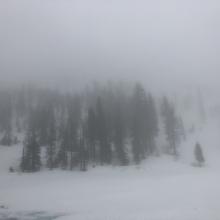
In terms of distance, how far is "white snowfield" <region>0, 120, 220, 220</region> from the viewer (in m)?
17.8


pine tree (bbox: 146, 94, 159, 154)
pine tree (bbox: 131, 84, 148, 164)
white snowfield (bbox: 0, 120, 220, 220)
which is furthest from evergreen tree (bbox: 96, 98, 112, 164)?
pine tree (bbox: 146, 94, 159, 154)

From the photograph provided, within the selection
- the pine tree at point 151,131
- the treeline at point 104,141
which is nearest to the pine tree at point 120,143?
the treeline at point 104,141

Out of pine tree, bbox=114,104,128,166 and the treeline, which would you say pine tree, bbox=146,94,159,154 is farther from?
pine tree, bbox=114,104,128,166

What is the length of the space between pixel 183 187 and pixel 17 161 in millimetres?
42801

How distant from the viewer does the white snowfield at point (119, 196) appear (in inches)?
699

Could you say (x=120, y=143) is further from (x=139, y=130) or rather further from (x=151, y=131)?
(x=151, y=131)

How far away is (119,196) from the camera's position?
82.1 ft

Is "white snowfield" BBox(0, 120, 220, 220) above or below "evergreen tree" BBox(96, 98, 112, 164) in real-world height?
below

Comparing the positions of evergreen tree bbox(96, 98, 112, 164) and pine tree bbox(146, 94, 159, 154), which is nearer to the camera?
evergreen tree bbox(96, 98, 112, 164)

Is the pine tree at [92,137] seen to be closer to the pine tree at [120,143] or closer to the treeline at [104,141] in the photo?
the treeline at [104,141]

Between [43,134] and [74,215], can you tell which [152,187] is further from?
[43,134]

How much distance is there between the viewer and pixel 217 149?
200ft

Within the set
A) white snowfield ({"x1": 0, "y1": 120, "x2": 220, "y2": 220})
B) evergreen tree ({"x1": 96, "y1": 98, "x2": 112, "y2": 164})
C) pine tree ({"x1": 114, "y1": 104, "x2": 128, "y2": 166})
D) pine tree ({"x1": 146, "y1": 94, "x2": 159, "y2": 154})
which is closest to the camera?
white snowfield ({"x1": 0, "y1": 120, "x2": 220, "y2": 220})

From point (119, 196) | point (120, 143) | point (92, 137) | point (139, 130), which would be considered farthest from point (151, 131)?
point (119, 196)
